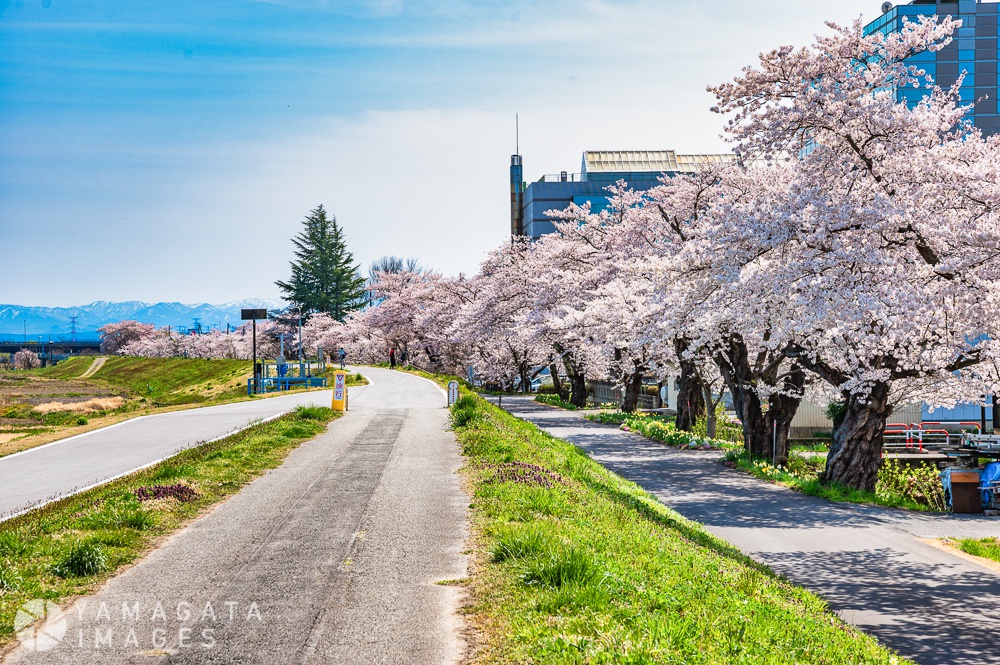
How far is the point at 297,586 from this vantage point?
794 cm

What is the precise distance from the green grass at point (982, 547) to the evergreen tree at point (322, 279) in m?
88.5

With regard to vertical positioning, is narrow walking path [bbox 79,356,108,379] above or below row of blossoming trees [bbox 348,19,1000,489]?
below

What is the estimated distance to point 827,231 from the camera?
53.0ft

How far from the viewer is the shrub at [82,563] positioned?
833cm

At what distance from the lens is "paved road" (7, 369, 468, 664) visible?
636 centimetres

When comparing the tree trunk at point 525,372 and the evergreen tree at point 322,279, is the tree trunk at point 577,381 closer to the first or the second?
the tree trunk at point 525,372

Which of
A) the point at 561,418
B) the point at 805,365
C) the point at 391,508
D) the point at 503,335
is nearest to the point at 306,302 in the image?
the point at 503,335

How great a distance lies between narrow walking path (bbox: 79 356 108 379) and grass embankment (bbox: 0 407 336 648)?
98554 mm

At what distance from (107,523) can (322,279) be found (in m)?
92.0

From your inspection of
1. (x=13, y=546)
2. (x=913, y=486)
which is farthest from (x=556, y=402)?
(x=13, y=546)

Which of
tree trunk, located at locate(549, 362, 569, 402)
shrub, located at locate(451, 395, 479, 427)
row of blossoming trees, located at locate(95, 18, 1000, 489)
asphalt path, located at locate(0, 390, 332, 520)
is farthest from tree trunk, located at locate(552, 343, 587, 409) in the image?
asphalt path, located at locate(0, 390, 332, 520)

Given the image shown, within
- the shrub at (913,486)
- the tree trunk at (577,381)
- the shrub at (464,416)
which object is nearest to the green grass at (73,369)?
the tree trunk at (577,381)

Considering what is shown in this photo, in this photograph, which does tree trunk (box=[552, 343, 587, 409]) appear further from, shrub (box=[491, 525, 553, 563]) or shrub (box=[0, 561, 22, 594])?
shrub (box=[0, 561, 22, 594])

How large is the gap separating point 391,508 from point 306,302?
91140 millimetres
